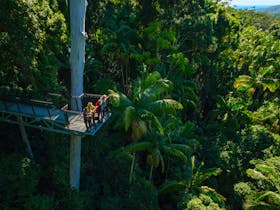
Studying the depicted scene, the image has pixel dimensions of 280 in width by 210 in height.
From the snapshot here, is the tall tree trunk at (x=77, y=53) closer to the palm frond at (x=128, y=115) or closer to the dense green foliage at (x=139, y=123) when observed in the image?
the dense green foliage at (x=139, y=123)

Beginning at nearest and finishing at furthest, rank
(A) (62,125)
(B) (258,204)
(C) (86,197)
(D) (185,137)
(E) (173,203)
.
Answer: (A) (62,125), (C) (86,197), (B) (258,204), (E) (173,203), (D) (185,137)

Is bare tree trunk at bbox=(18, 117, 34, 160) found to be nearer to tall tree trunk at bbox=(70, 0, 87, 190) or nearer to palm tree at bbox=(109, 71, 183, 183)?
tall tree trunk at bbox=(70, 0, 87, 190)

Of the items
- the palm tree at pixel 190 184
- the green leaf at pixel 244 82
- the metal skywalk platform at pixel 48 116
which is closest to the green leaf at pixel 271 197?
the palm tree at pixel 190 184

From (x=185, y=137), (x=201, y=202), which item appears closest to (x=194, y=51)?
(x=185, y=137)

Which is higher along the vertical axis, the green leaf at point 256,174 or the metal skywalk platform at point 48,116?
the metal skywalk platform at point 48,116

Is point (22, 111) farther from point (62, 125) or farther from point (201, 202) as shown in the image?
point (201, 202)

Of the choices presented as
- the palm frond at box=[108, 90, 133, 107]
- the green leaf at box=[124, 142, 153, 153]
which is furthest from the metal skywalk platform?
the green leaf at box=[124, 142, 153, 153]
